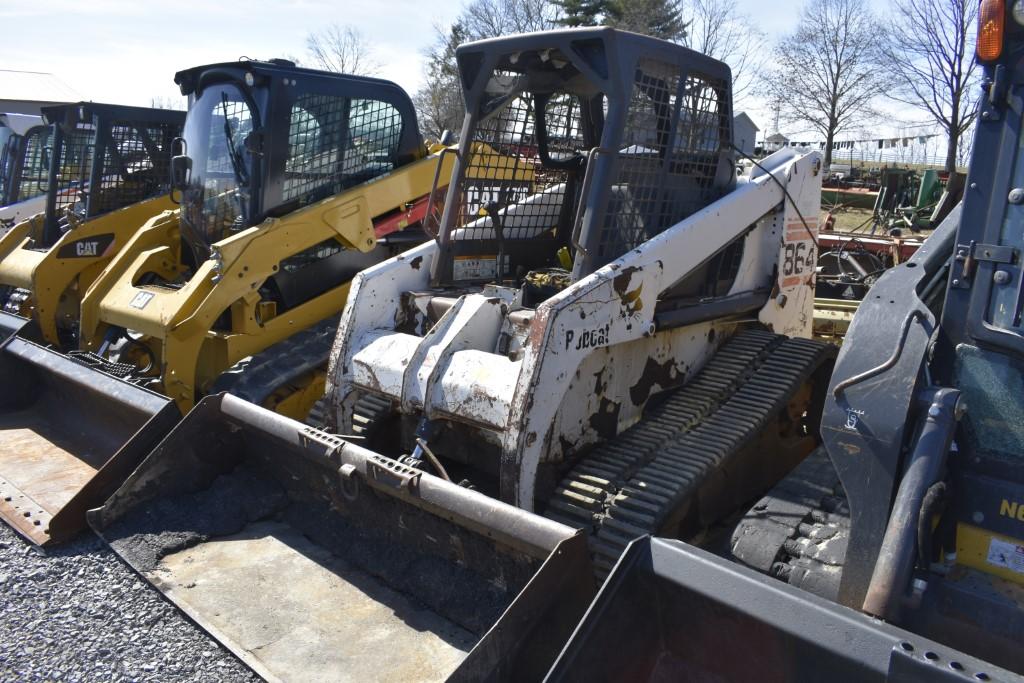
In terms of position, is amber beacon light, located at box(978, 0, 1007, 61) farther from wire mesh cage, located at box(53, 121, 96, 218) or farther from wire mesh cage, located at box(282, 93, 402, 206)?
wire mesh cage, located at box(53, 121, 96, 218)

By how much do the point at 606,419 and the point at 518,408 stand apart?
0.66 metres

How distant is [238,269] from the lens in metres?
5.91

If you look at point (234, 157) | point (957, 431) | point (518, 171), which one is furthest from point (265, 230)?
point (957, 431)

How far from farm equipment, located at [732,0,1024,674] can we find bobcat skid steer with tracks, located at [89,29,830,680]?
0.93 m

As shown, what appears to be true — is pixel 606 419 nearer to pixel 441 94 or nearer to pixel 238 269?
pixel 238 269

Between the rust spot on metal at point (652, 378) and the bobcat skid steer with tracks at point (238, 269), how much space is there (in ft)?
8.10

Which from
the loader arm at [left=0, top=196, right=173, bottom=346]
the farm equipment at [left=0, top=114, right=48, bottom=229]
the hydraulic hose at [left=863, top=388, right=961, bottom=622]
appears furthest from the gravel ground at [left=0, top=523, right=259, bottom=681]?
the farm equipment at [left=0, top=114, right=48, bottom=229]

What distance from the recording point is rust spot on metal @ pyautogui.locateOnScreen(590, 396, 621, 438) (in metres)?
4.04

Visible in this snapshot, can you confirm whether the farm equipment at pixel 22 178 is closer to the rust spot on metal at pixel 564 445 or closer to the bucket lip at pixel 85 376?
the bucket lip at pixel 85 376

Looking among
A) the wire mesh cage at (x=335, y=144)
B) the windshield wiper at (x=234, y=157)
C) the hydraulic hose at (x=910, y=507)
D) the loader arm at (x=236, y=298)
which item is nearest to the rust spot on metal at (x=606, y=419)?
the hydraulic hose at (x=910, y=507)

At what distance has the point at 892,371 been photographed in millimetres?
2744

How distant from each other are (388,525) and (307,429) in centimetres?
57

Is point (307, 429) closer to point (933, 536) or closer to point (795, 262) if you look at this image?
point (933, 536)

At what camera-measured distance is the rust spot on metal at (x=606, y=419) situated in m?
4.04
